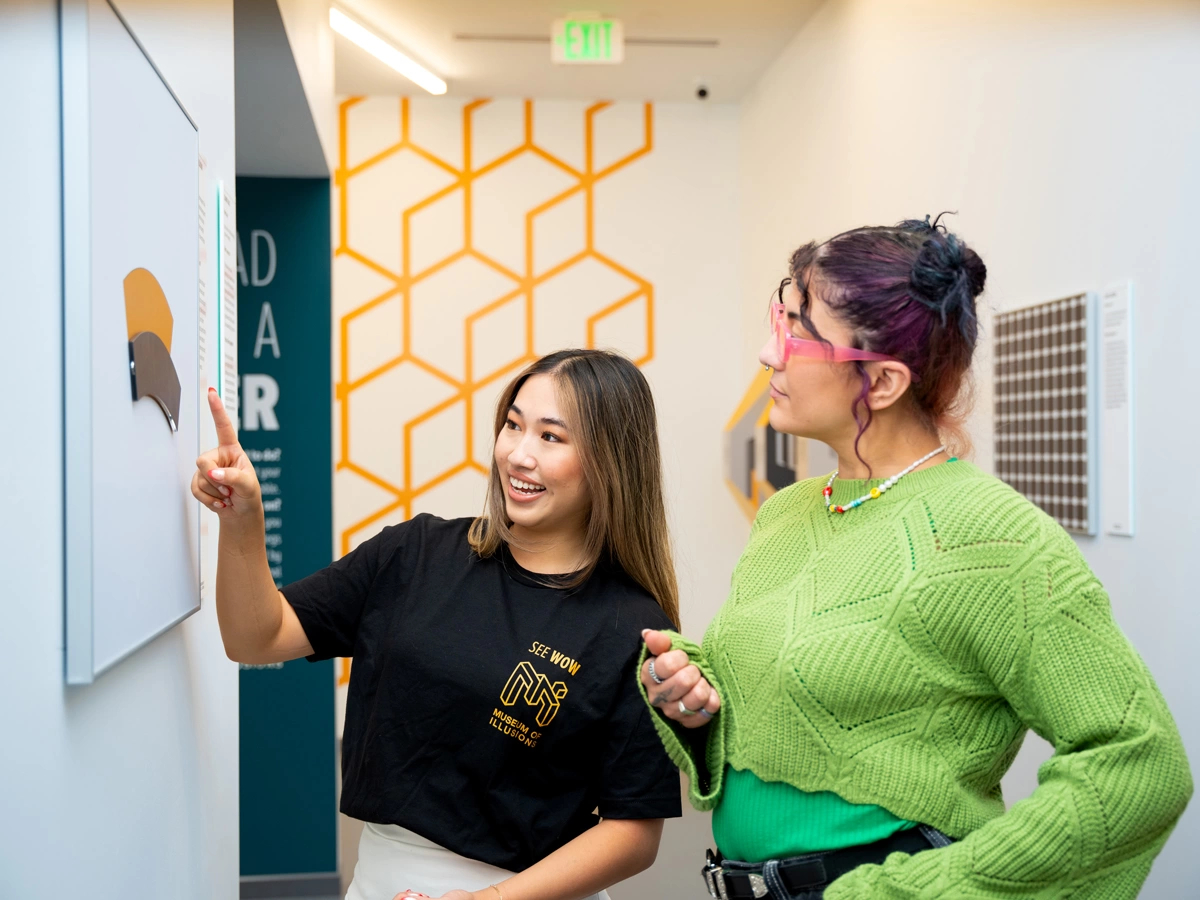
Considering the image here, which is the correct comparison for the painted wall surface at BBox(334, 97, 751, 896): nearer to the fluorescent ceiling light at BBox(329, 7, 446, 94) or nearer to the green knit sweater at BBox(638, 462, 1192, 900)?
the fluorescent ceiling light at BBox(329, 7, 446, 94)

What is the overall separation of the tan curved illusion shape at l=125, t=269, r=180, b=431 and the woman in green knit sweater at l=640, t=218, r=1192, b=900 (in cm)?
63

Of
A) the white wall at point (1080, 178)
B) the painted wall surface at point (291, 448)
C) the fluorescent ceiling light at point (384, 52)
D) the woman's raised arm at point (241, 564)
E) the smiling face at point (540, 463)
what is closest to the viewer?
the woman's raised arm at point (241, 564)

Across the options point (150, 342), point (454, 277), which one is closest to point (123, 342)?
point (150, 342)

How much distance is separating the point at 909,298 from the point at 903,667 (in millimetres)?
385

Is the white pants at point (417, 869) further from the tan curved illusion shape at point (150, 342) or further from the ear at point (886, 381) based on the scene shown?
the ear at point (886, 381)

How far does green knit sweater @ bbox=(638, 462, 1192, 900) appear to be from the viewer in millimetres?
962

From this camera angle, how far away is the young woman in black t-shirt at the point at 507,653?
142cm

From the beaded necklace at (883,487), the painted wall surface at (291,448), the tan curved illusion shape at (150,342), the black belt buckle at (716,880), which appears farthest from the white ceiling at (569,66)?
the black belt buckle at (716,880)

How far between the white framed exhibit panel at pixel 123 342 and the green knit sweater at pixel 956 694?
645 mm

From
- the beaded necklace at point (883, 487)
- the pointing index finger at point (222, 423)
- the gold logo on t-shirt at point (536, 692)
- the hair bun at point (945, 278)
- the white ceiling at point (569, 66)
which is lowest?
the gold logo on t-shirt at point (536, 692)

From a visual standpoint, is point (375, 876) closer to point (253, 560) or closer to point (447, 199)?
point (253, 560)

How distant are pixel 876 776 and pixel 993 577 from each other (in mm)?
235

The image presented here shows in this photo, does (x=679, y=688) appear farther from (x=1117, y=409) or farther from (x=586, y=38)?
(x=586, y=38)

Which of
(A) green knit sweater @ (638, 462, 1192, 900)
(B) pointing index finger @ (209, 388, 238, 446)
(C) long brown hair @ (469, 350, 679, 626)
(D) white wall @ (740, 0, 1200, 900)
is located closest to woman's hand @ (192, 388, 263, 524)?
(B) pointing index finger @ (209, 388, 238, 446)
